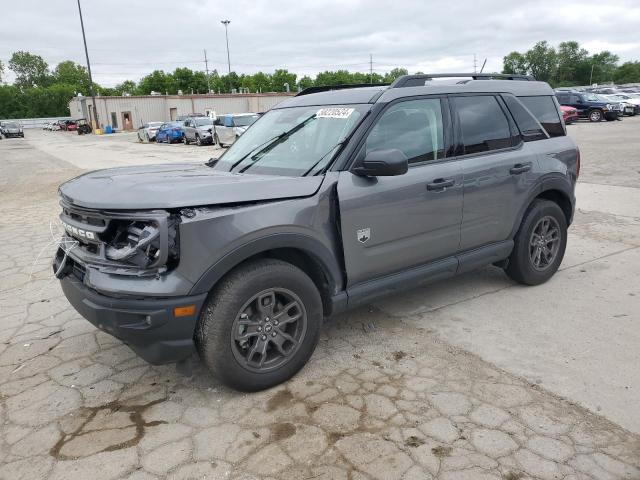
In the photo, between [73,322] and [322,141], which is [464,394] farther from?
[73,322]

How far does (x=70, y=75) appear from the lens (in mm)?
129625

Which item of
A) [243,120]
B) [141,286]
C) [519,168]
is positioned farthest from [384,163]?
[243,120]

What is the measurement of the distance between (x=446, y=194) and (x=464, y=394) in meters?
1.48

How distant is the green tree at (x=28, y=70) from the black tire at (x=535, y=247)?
5879 inches

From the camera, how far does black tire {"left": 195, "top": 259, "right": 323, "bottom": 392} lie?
9.40ft

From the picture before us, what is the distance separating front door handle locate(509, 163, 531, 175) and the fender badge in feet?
5.25

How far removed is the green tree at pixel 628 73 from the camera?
11038 cm

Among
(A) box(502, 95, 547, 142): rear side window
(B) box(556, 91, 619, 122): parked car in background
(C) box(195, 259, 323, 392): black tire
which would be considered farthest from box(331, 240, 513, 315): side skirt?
(B) box(556, 91, 619, 122): parked car in background

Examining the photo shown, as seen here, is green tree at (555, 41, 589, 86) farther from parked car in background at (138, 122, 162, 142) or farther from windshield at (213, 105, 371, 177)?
windshield at (213, 105, 371, 177)

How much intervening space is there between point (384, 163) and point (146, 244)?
58.8 inches

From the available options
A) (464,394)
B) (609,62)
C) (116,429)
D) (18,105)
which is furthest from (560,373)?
(609,62)

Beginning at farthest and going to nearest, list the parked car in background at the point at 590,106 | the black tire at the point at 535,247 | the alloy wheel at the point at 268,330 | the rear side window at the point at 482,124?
the parked car in background at the point at 590,106 → the black tire at the point at 535,247 → the rear side window at the point at 482,124 → the alloy wheel at the point at 268,330

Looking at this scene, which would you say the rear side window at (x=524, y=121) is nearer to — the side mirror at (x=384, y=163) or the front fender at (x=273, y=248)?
the side mirror at (x=384, y=163)

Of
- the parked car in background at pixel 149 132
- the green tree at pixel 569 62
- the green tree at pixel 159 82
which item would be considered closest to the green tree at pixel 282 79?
the green tree at pixel 159 82
